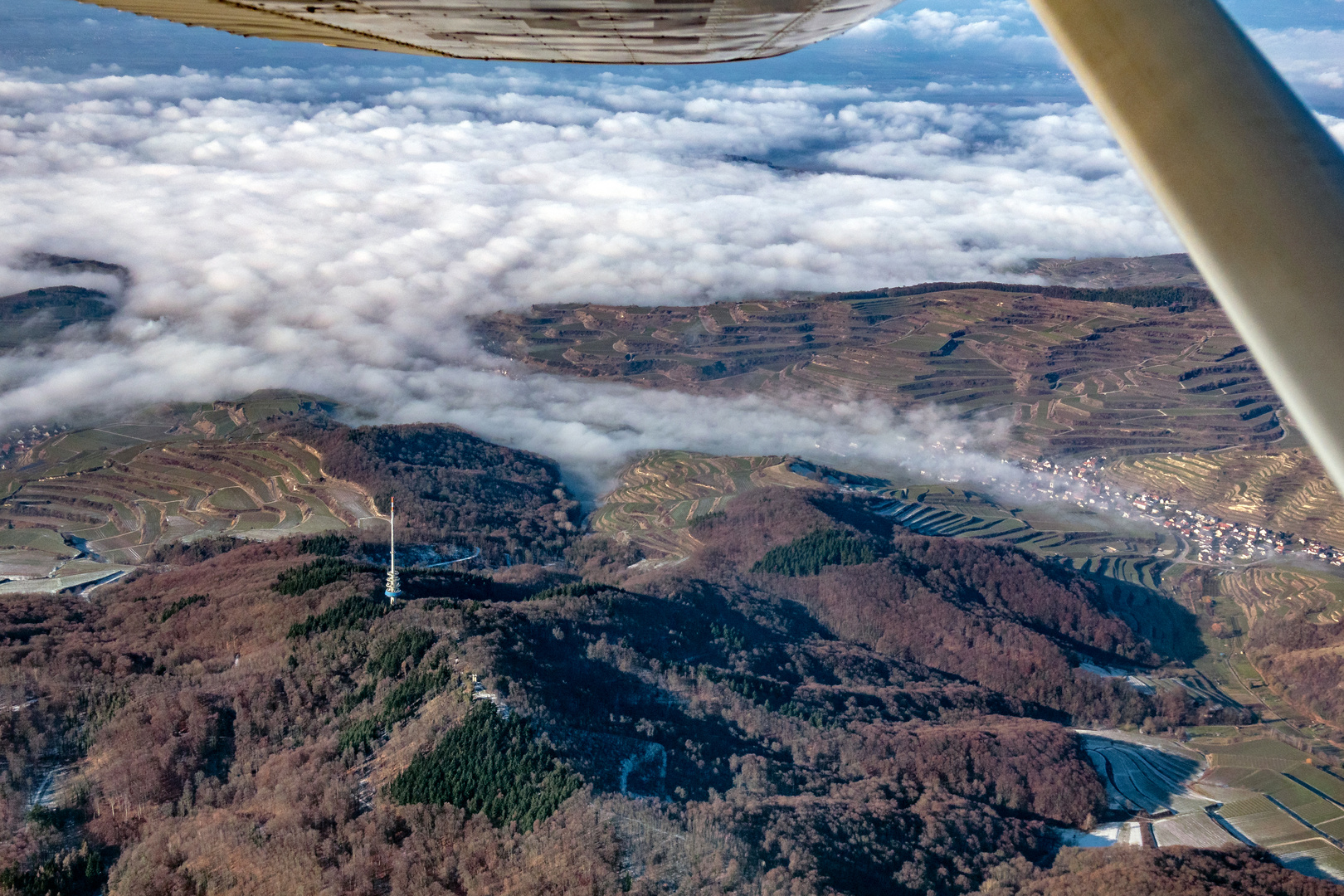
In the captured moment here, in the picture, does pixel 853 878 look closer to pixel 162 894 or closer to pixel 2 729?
pixel 162 894

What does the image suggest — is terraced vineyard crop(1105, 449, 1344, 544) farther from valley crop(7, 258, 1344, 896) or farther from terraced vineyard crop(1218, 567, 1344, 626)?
terraced vineyard crop(1218, 567, 1344, 626)

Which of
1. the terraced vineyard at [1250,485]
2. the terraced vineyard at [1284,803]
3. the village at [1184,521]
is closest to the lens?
the terraced vineyard at [1284,803]

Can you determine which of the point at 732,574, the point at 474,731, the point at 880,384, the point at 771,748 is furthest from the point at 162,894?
the point at 880,384

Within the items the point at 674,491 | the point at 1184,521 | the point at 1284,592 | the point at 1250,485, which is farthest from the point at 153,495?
the point at 1250,485

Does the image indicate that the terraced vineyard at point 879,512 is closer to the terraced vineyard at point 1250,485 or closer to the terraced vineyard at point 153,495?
the terraced vineyard at point 1250,485

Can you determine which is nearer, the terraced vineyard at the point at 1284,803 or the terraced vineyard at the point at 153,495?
the terraced vineyard at the point at 1284,803

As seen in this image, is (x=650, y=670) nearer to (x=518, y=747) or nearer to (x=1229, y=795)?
(x=518, y=747)

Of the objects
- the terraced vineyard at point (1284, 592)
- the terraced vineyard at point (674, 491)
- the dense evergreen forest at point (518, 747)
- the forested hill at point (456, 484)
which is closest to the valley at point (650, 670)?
the dense evergreen forest at point (518, 747)
